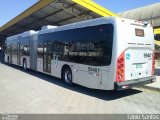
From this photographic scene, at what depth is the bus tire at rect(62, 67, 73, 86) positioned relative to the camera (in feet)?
39.3

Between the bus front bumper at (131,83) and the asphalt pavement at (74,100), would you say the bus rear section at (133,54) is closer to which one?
the bus front bumper at (131,83)

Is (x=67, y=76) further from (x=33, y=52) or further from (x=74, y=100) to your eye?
(x=33, y=52)

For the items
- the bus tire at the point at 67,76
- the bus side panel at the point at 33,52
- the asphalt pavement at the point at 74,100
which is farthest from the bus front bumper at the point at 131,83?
the bus side panel at the point at 33,52

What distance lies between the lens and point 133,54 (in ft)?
30.7

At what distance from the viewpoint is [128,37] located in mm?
9117

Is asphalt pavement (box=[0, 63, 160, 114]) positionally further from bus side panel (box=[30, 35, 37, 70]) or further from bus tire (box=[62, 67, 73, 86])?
bus side panel (box=[30, 35, 37, 70])

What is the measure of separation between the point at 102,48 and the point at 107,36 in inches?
19.5

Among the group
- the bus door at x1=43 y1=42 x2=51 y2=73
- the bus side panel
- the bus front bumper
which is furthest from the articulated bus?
the bus side panel

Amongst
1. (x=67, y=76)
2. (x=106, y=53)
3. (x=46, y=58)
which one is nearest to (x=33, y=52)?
(x=46, y=58)

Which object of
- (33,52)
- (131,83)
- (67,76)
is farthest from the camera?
(33,52)

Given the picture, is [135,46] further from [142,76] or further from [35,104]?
[35,104]

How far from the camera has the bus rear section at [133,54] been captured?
892 centimetres

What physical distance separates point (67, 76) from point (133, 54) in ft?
13.3

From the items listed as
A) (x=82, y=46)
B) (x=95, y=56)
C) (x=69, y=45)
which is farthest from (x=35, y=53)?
(x=95, y=56)
